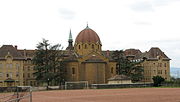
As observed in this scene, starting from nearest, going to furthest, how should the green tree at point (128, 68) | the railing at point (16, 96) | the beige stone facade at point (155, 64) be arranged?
the railing at point (16, 96) → the green tree at point (128, 68) → the beige stone facade at point (155, 64)

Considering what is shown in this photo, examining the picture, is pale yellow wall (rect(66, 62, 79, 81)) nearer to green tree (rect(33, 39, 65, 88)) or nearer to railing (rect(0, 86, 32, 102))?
green tree (rect(33, 39, 65, 88))

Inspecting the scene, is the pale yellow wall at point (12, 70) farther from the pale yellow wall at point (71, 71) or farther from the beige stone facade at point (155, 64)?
the beige stone facade at point (155, 64)

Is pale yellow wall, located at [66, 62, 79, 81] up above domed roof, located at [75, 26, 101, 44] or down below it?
below

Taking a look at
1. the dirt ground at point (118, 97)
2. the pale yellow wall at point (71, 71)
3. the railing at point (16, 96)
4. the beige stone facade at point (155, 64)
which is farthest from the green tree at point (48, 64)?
the dirt ground at point (118, 97)

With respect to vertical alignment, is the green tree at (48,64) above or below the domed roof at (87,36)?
below

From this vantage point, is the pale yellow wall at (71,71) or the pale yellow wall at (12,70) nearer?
the pale yellow wall at (12,70)

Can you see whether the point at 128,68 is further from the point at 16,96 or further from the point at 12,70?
the point at 16,96

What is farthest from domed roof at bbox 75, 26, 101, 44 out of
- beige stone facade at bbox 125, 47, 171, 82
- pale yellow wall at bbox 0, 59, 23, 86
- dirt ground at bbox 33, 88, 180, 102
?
dirt ground at bbox 33, 88, 180, 102

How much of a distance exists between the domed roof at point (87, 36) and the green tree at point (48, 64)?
12.9 m

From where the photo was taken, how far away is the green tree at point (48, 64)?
94787 mm

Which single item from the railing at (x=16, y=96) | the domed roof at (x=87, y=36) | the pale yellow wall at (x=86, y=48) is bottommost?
the railing at (x=16, y=96)

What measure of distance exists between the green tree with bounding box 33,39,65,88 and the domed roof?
12.9 metres

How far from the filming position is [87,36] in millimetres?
110750

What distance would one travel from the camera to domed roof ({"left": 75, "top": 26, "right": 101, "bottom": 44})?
111 meters
